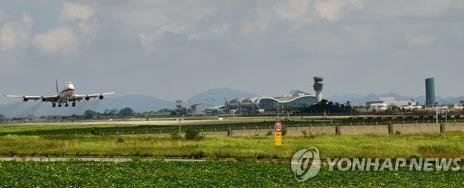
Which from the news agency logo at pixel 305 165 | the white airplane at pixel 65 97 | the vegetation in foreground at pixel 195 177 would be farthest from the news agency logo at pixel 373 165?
the white airplane at pixel 65 97

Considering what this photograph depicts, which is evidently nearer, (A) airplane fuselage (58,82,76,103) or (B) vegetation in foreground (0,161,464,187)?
(B) vegetation in foreground (0,161,464,187)

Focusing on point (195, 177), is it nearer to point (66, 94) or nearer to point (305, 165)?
point (305, 165)

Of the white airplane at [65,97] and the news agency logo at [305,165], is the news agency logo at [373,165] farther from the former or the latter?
the white airplane at [65,97]

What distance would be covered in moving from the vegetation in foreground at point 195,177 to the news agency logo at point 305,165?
0.54 meters

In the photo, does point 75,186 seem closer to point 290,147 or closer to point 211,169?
point 211,169

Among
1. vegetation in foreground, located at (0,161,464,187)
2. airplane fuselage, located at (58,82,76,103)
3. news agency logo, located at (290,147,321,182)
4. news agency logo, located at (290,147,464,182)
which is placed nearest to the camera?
vegetation in foreground, located at (0,161,464,187)

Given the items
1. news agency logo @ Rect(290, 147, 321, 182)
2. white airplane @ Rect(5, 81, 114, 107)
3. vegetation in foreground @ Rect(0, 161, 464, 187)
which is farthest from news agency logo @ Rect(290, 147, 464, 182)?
Answer: white airplane @ Rect(5, 81, 114, 107)

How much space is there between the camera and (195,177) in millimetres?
37844

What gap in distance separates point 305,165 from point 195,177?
11527mm

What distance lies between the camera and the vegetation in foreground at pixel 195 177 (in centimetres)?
3434

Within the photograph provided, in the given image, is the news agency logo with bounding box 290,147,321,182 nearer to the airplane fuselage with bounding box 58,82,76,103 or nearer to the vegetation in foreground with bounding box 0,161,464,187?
the vegetation in foreground with bounding box 0,161,464,187

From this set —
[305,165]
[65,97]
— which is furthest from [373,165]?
[65,97]

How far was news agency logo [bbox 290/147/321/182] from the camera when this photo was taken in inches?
1547

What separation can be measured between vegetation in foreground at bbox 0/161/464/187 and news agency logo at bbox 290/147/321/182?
0.54m
